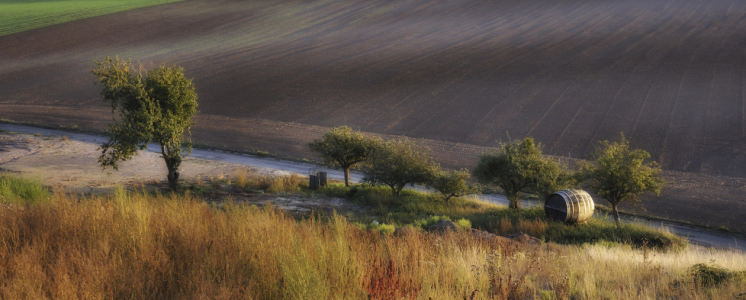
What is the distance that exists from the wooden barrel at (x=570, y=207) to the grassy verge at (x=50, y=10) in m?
97.7

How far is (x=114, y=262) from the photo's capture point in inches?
203

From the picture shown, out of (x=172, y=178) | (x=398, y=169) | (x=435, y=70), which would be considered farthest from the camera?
(x=435, y=70)

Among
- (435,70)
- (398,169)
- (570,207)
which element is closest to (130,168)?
(398,169)

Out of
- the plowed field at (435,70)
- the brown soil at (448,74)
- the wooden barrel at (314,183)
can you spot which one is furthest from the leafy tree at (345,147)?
the plowed field at (435,70)

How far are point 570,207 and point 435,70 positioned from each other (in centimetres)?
4557

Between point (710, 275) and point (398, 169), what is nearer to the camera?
point (710, 275)

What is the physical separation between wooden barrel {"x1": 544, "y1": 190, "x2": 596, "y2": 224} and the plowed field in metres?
17.6

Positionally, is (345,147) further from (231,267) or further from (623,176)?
(231,267)

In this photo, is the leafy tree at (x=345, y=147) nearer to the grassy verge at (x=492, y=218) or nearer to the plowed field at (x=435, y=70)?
the grassy verge at (x=492, y=218)

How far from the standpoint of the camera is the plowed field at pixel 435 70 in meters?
44.8

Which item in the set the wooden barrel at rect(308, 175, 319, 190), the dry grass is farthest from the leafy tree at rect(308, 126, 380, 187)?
the dry grass

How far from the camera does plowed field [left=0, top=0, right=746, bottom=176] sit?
44.8 meters

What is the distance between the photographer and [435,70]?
64.2 metres

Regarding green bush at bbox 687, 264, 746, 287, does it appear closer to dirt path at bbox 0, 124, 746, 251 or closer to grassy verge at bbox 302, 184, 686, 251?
grassy verge at bbox 302, 184, 686, 251
